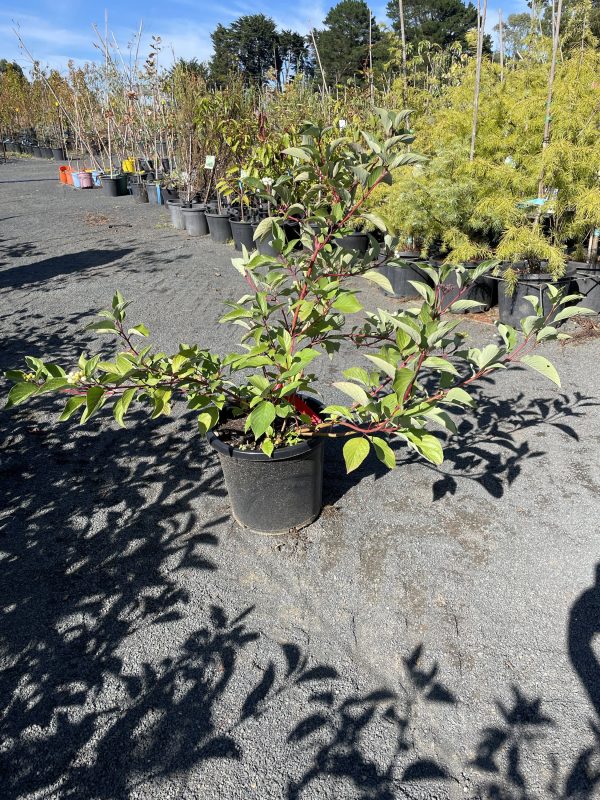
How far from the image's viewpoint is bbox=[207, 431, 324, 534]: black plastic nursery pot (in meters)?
1.77

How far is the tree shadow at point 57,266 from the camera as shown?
17.9ft

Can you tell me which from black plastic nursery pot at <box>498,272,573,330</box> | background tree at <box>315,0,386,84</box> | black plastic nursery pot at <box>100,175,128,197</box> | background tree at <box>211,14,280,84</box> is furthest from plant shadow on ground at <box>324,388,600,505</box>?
background tree at <box>211,14,280,84</box>

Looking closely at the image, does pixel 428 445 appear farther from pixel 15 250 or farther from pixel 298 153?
pixel 15 250

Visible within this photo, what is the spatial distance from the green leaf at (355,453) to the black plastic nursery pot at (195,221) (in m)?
6.73

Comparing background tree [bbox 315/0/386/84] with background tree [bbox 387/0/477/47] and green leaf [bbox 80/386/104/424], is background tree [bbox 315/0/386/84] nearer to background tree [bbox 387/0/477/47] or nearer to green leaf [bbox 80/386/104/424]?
background tree [bbox 387/0/477/47]

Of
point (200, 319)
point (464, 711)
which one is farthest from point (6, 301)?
point (464, 711)

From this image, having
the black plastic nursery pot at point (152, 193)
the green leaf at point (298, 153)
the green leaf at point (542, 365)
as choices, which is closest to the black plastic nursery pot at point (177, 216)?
the black plastic nursery pot at point (152, 193)

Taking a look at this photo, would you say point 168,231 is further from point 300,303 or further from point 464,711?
point 464,711

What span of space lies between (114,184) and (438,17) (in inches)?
1448

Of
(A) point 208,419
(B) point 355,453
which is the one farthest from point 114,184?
(B) point 355,453

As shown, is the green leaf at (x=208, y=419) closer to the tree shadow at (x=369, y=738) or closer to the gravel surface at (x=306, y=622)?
the gravel surface at (x=306, y=622)

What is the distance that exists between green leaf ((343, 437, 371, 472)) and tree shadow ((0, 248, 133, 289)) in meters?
4.99

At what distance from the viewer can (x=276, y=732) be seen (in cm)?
130

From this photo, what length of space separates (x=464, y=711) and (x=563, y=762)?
0.23 meters
